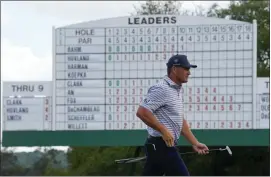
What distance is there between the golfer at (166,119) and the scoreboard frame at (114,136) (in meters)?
10.9

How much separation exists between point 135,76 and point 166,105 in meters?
11.0

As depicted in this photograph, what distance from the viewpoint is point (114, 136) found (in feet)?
58.3

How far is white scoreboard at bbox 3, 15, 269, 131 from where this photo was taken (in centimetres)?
1734

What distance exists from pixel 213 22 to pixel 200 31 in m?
0.38

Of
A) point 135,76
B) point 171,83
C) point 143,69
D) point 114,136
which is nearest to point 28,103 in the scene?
point 114,136

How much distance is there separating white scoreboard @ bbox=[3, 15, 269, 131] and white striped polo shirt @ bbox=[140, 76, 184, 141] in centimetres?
1074

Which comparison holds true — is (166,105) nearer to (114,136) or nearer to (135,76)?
(135,76)

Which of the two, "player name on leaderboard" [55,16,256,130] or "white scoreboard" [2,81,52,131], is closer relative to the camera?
"player name on leaderboard" [55,16,256,130]

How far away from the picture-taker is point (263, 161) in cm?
2584

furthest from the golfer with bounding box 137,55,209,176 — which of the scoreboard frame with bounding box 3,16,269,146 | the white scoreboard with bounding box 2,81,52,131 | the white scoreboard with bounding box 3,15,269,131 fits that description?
the white scoreboard with bounding box 2,81,52,131

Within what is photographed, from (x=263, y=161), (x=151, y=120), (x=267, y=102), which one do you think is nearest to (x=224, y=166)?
(x=263, y=161)

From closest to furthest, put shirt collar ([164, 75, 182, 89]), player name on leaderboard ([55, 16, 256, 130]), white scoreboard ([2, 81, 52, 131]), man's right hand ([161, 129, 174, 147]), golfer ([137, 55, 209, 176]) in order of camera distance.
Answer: man's right hand ([161, 129, 174, 147]) < golfer ([137, 55, 209, 176]) < shirt collar ([164, 75, 182, 89]) < player name on leaderboard ([55, 16, 256, 130]) < white scoreboard ([2, 81, 52, 131])

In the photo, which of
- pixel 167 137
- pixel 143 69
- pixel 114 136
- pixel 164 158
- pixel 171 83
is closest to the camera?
pixel 167 137

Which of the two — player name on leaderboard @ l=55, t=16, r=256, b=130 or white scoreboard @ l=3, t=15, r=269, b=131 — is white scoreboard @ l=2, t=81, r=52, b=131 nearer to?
white scoreboard @ l=3, t=15, r=269, b=131
